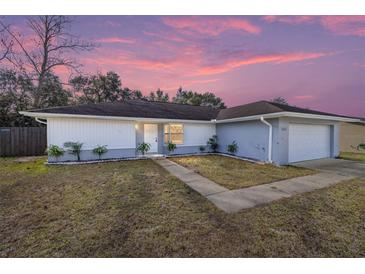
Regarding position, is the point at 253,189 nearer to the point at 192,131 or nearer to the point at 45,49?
the point at 192,131

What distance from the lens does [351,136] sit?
14352mm

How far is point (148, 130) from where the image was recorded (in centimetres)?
1166

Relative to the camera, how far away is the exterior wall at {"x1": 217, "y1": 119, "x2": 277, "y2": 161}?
916 centimetres

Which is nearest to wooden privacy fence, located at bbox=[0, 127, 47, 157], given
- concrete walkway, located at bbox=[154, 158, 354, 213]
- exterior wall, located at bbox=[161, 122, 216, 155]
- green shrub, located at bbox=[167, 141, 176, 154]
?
exterior wall, located at bbox=[161, 122, 216, 155]

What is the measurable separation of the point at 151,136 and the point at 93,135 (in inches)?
145

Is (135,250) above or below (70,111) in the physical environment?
below

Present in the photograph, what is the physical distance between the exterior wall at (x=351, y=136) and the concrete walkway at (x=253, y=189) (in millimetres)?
11319

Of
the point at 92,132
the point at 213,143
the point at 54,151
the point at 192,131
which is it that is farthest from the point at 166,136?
the point at 54,151

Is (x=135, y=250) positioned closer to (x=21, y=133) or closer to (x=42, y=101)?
(x=21, y=133)

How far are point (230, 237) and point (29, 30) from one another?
2150 cm

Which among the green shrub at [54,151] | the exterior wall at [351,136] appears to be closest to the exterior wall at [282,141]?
the exterior wall at [351,136]
